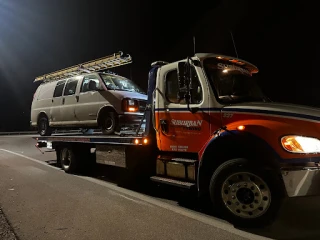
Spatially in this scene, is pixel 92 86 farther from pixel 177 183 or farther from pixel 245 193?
pixel 245 193

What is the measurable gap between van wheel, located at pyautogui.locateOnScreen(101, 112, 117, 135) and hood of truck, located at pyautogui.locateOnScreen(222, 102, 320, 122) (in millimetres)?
3858

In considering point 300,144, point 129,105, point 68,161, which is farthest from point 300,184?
point 68,161

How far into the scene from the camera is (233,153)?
4969 millimetres

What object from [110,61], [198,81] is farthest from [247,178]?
[110,61]

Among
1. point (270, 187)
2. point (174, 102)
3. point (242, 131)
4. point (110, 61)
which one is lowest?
point (270, 187)

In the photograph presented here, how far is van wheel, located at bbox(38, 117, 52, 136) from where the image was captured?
10820 millimetres

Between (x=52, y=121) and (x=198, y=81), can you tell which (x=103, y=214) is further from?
(x=52, y=121)

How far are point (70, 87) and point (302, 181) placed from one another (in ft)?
24.3

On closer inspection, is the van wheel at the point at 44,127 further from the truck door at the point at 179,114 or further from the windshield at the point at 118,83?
the truck door at the point at 179,114

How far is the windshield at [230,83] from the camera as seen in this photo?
527 centimetres

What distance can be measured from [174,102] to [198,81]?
0.64 meters

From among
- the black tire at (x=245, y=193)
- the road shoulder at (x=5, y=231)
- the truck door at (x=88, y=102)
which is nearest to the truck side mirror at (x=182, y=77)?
the black tire at (x=245, y=193)

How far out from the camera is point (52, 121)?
1041cm

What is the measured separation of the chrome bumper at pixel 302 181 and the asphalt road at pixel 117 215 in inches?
24.8
